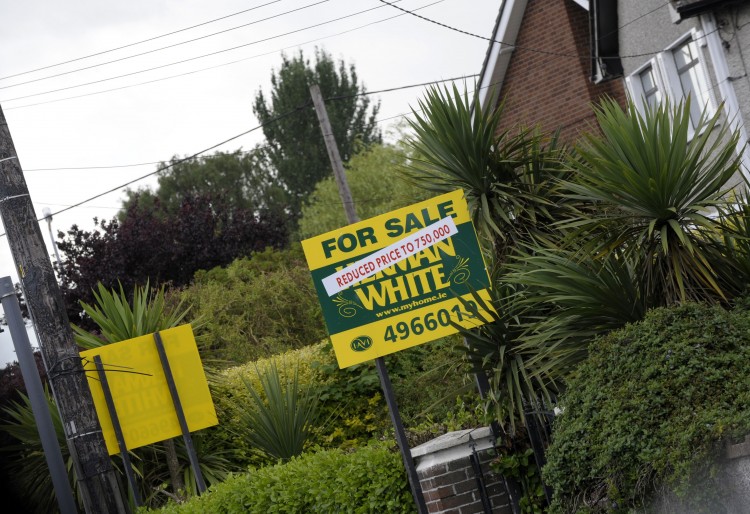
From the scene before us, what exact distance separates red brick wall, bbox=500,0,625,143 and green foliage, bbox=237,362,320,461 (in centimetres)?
1134

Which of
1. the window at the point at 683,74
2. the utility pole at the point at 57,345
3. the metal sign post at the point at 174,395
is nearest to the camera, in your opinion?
the utility pole at the point at 57,345

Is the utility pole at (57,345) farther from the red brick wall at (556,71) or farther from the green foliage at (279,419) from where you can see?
the red brick wall at (556,71)

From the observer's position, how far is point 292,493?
8898 mm

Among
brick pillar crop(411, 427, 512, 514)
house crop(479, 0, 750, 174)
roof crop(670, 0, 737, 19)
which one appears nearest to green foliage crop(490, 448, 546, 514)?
brick pillar crop(411, 427, 512, 514)

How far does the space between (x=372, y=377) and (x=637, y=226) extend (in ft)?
21.2

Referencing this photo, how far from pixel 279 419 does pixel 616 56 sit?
37.4 feet

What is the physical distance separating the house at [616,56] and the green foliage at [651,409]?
6866 mm

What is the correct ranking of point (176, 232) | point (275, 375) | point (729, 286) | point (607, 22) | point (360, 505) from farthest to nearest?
point (176, 232) < point (607, 22) < point (275, 375) < point (360, 505) < point (729, 286)

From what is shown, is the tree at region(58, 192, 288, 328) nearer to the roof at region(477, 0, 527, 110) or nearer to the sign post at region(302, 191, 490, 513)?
the roof at region(477, 0, 527, 110)

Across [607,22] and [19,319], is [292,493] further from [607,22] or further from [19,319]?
[607,22]

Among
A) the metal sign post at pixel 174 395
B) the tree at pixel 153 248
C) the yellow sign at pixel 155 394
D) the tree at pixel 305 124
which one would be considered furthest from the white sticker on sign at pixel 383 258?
the tree at pixel 305 124

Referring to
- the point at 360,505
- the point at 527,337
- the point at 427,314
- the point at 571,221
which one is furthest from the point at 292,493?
the point at 571,221

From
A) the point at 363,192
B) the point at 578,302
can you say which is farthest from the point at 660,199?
the point at 363,192

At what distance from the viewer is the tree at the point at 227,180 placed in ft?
204
